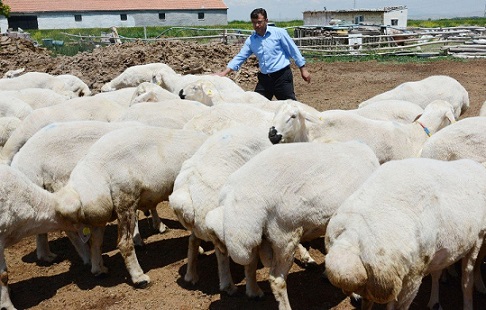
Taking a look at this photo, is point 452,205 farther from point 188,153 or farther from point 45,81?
point 45,81

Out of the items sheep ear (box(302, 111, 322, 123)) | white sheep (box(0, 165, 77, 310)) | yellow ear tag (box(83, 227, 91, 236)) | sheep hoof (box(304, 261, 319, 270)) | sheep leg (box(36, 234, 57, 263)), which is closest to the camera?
white sheep (box(0, 165, 77, 310))

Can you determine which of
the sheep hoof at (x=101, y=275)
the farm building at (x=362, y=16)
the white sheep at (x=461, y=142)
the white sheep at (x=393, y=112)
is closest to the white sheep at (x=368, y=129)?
the white sheep at (x=461, y=142)

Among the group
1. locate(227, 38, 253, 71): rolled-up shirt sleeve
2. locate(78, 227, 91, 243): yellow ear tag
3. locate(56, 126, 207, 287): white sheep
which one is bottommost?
locate(78, 227, 91, 243): yellow ear tag

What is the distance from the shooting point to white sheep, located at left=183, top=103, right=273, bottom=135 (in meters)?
6.21

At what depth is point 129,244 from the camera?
211 inches

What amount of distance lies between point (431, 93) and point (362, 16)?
135 feet

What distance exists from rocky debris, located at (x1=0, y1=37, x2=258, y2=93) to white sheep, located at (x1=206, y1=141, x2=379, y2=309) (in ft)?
41.4

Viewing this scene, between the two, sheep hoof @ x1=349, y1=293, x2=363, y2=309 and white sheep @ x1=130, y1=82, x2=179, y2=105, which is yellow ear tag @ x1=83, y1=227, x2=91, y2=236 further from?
white sheep @ x1=130, y1=82, x2=179, y2=105

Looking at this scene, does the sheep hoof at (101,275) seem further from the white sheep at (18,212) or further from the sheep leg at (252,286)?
the sheep leg at (252,286)

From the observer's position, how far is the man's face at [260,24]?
8.20 meters

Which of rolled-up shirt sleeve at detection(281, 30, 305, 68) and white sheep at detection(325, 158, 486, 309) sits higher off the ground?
rolled-up shirt sleeve at detection(281, 30, 305, 68)

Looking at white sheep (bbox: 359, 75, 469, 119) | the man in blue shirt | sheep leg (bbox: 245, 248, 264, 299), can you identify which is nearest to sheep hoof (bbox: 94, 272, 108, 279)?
sheep leg (bbox: 245, 248, 264, 299)

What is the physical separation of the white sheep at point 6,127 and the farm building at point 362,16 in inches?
1657

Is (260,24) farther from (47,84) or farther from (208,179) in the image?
(47,84)
